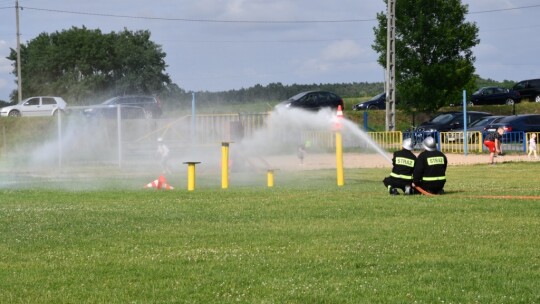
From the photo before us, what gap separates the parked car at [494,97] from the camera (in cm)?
5988

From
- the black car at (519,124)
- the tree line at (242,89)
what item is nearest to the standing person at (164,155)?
the black car at (519,124)

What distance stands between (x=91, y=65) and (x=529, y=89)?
39.6 m

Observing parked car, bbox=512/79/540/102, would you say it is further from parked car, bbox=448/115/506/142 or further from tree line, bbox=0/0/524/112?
parked car, bbox=448/115/506/142

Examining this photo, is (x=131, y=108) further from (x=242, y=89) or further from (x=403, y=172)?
(x=403, y=172)

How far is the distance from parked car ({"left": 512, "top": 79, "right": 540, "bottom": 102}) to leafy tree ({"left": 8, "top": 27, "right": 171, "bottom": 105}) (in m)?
33.5

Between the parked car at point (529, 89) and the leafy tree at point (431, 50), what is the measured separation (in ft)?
32.1

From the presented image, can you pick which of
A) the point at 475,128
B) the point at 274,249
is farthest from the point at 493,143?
the point at 274,249

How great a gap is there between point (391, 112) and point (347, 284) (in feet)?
116

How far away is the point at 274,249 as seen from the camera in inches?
471

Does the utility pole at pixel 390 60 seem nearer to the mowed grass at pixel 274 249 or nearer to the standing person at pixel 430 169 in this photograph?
the mowed grass at pixel 274 249

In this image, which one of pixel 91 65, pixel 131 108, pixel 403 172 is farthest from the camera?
pixel 91 65

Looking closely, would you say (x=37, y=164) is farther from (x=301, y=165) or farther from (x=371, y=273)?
(x=371, y=273)

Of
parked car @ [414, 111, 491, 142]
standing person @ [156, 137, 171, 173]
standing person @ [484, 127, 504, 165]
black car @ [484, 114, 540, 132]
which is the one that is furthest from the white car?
standing person @ [484, 127, 504, 165]

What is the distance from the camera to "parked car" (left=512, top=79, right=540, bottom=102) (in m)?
60.8
